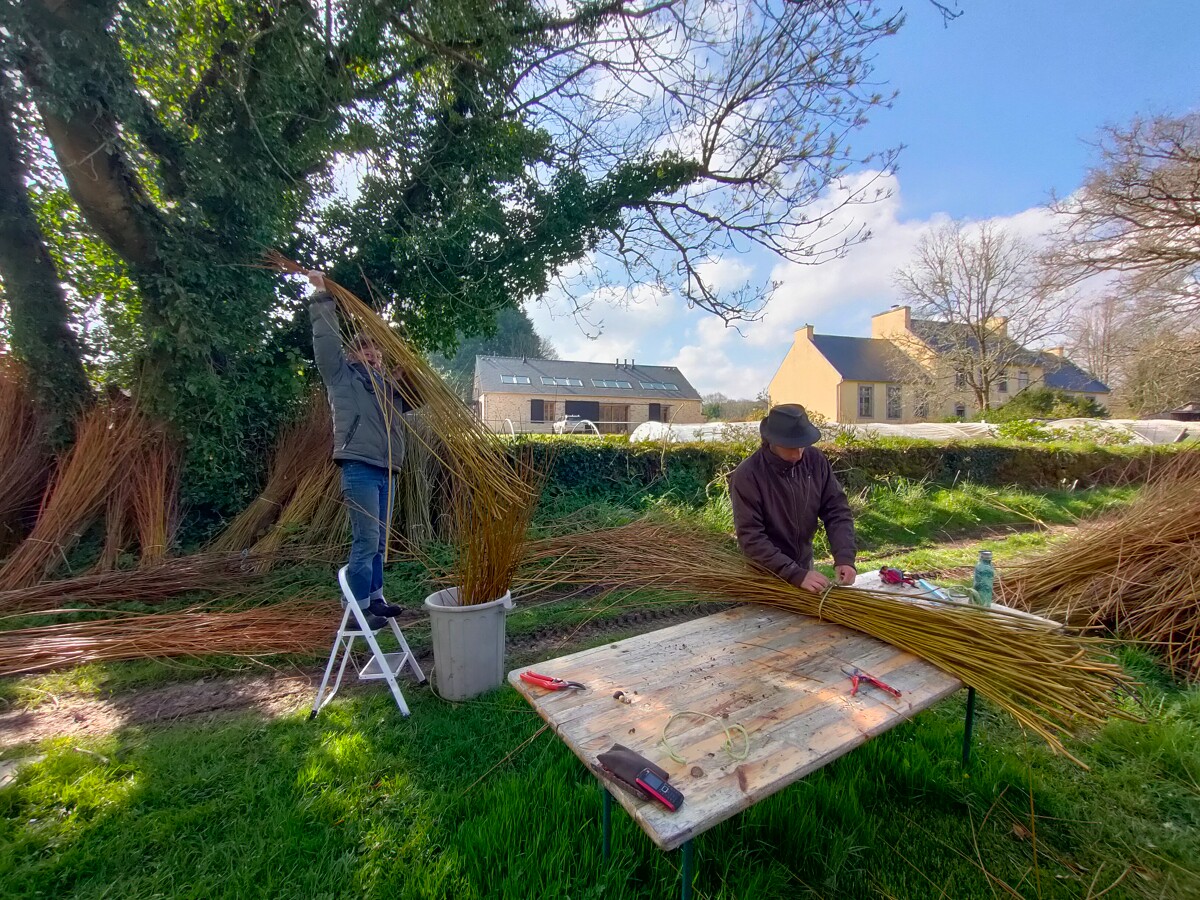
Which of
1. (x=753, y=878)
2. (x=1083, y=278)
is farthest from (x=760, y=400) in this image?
(x=753, y=878)

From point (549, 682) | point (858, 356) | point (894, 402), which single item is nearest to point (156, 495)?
point (549, 682)

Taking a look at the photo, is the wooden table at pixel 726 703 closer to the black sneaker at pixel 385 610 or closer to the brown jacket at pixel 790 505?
the brown jacket at pixel 790 505

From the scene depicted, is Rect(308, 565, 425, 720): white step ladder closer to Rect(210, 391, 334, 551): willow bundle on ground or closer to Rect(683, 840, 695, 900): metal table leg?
Rect(683, 840, 695, 900): metal table leg

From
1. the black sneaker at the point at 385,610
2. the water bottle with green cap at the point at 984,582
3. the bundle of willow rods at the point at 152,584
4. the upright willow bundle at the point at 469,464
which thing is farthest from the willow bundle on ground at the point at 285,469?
A: the water bottle with green cap at the point at 984,582

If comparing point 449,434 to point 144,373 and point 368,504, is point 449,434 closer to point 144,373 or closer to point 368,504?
point 368,504

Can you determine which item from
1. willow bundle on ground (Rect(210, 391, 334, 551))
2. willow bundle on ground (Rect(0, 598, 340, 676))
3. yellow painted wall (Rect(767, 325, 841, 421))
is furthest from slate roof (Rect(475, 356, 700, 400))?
willow bundle on ground (Rect(0, 598, 340, 676))

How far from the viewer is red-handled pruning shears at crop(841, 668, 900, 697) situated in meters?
1.35

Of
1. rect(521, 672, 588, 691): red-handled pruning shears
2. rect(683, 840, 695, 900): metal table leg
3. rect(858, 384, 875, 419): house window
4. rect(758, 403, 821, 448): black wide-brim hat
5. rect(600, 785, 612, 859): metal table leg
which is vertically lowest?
rect(600, 785, 612, 859): metal table leg

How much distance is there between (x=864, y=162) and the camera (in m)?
5.01

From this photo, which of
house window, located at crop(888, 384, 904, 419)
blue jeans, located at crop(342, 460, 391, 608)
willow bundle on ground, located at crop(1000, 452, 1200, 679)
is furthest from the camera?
house window, located at crop(888, 384, 904, 419)

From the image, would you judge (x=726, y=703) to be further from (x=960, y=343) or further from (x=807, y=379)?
(x=807, y=379)

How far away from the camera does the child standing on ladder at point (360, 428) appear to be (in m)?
2.48

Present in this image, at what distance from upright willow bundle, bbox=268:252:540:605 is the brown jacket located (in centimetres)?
106

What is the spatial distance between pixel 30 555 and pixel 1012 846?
576 centimetres
